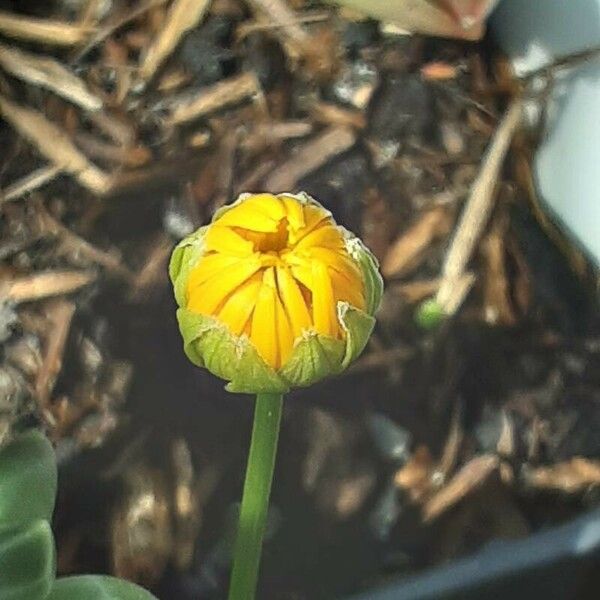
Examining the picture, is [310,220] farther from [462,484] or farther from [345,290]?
[462,484]

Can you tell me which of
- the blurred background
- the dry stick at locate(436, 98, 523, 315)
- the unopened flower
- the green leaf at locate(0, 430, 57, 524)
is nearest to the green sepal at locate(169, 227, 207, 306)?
the unopened flower

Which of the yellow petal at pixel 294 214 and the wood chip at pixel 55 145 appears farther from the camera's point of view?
the wood chip at pixel 55 145

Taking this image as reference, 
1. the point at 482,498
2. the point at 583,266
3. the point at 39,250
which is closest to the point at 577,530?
the point at 482,498

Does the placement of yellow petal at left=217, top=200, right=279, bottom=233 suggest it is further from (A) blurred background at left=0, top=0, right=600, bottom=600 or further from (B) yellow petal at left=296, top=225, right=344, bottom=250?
Result: (A) blurred background at left=0, top=0, right=600, bottom=600

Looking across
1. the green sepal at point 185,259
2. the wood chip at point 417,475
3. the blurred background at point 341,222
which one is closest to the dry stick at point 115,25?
the blurred background at point 341,222

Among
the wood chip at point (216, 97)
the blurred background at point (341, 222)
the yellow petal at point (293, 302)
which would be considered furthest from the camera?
the wood chip at point (216, 97)

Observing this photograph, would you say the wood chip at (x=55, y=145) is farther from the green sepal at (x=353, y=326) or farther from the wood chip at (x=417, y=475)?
the green sepal at (x=353, y=326)
